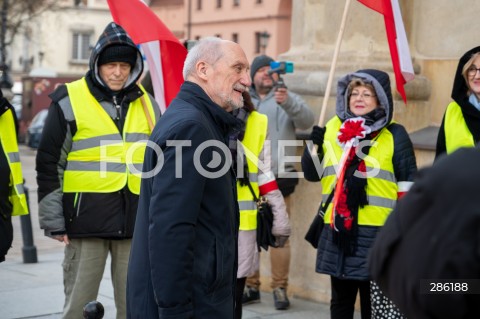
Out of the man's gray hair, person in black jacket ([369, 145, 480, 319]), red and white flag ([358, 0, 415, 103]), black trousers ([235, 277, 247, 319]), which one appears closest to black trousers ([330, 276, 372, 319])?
black trousers ([235, 277, 247, 319])

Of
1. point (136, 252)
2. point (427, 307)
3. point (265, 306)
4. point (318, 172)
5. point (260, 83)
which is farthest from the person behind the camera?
point (260, 83)

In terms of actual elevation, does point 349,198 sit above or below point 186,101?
below

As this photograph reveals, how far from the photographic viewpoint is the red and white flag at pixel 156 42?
6363mm

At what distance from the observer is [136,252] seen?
3.84 meters

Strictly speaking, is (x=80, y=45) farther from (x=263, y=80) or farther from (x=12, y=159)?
(x=12, y=159)

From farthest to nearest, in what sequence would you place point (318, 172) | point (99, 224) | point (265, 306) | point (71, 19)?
point (71, 19) < point (265, 306) < point (318, 172) < point (99, 224)

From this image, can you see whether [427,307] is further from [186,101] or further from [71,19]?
[71,19]

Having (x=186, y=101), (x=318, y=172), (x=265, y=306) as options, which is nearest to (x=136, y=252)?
(x=186, y=101)

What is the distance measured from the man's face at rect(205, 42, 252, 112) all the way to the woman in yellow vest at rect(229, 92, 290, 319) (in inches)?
86.6

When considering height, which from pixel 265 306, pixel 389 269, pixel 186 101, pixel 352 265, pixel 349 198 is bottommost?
pixel 265 306

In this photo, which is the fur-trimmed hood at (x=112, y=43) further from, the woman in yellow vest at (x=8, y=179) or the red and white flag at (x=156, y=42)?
the woman in yellow vest at (x=8, y=179)

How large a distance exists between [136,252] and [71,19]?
239 feet

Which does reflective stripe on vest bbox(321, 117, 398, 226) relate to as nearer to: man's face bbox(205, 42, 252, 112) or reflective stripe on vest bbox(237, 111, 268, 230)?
reflective stripe on vest bbox(237, 111, 268, 230)

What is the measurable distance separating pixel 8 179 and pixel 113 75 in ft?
3.04
